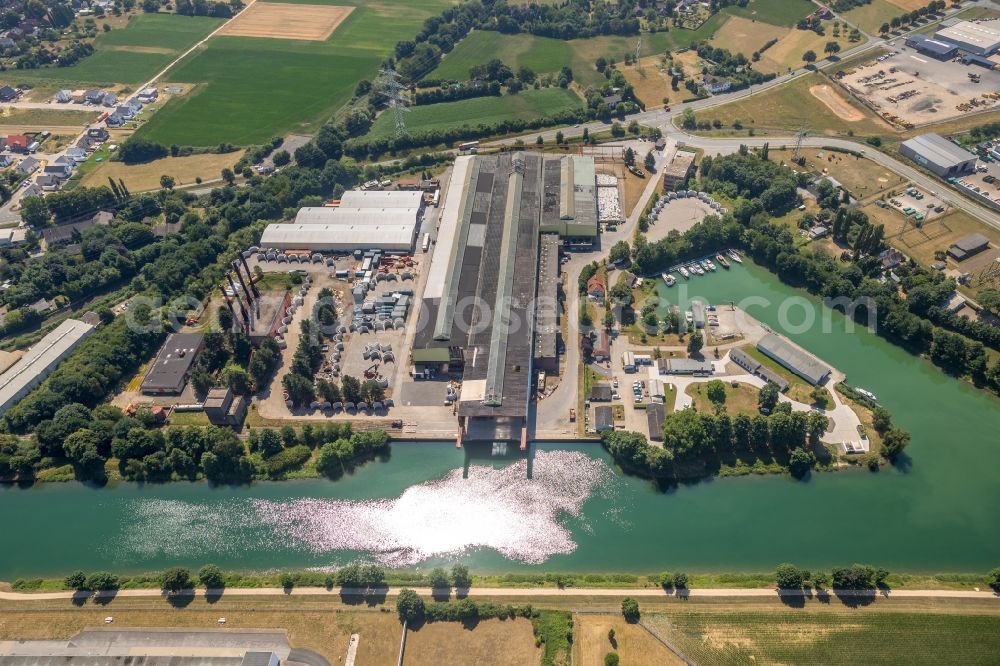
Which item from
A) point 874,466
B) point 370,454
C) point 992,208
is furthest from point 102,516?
point 992,208

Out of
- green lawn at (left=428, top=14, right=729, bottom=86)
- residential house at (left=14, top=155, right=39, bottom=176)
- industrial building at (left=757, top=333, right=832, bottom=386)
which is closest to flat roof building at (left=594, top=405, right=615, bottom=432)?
industrial building at (left=757, top=333, right=832, bottom=386)

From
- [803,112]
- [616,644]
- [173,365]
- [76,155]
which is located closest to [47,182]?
[76,155]

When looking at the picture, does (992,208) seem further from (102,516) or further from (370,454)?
(102,516)

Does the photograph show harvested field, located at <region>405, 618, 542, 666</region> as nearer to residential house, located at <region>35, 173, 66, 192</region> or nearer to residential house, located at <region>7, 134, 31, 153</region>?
residential house, located at <region>35, 173, 66, 192</region>

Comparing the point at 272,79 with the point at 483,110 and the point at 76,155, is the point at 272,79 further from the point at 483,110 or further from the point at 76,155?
the point at 483,110

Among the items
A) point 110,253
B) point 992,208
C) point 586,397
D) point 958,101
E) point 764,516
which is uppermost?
point 958,101
